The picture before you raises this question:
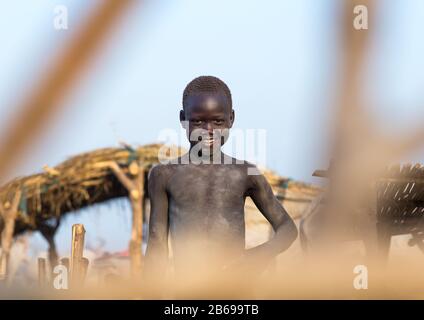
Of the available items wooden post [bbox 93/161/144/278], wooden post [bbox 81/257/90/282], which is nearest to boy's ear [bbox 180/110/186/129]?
wooden post [bbox 81/257/90/282]

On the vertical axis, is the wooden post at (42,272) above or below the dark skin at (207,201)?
below

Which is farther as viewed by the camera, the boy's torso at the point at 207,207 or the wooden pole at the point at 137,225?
the wooden pole at the point at 137,225

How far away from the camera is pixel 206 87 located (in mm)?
4320

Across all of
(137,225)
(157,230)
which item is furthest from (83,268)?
(137,225)

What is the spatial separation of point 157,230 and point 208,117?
0.71m

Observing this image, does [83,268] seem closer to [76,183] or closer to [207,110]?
[207,110]

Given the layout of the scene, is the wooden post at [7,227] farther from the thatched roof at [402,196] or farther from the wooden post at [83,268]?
the wooden post at [83,268]

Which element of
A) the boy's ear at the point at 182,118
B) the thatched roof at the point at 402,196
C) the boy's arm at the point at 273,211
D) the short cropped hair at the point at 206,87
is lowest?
the thatched roof at the point at 402,196

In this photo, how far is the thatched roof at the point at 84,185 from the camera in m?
12.3

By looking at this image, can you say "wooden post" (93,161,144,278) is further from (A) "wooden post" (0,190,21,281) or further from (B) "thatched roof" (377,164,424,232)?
(B) "thatched roof" (377,164,424,232)

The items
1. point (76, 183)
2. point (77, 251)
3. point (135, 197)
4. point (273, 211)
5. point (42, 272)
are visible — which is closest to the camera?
point (273, 211)

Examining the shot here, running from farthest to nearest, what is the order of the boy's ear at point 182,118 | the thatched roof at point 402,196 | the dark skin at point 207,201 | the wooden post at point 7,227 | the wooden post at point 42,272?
the wooden post at point 7,227, the thatched roof at point 402,196, the wooden post at point 42,272, the boy's ear at point 182,118, the dark skin at point 207,201

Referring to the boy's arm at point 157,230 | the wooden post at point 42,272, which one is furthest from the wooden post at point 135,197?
the boy's arm at point 157,230
